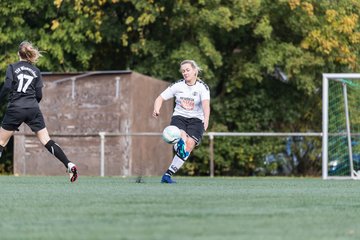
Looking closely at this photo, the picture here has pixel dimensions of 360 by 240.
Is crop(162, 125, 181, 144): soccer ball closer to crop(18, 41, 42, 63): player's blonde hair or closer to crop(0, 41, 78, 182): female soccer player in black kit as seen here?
crop(0, 41, 78, 182): female soccer player in black kit

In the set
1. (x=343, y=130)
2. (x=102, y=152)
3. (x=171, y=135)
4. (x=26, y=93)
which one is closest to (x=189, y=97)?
(x=171, y=135)

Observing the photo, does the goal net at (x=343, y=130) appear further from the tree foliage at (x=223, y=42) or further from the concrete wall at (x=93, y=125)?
the concrete wall at (x=93, y=125)

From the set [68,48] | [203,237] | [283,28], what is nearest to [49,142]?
[203,237]

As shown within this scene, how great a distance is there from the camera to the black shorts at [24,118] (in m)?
14.4

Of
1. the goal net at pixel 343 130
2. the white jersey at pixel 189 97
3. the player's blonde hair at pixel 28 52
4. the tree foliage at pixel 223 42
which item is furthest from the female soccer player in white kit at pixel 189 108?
the tree foliage at pixel 223 42

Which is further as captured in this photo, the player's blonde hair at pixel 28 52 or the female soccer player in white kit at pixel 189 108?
the female soccer player in white kit at pixel 189 108

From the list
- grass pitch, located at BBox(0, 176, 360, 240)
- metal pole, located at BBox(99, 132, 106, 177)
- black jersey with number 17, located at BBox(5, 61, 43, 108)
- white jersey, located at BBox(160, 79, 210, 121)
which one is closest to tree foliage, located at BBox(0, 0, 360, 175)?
metal pole, located at BBox(99, 132, 106, 177)

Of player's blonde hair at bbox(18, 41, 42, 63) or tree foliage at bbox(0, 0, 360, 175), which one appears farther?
tree foliage at bbox(0, 0, 360, 175)

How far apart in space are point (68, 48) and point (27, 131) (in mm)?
2675

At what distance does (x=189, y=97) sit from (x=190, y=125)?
1.31 feet

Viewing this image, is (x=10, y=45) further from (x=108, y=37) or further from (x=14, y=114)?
(x=14, y=114)

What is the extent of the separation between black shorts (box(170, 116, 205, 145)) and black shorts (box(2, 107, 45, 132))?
6.26ft

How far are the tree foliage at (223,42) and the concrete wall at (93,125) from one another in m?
1.79

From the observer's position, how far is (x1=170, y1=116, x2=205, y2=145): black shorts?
1479cm
